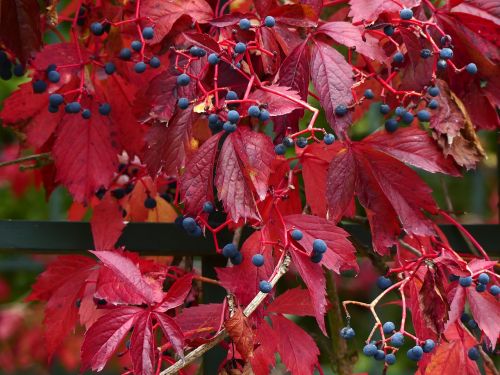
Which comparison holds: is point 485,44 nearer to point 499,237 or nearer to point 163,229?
point 499,237

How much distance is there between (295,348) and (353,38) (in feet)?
1.38

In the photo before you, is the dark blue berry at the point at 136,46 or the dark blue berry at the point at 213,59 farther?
the dark blue berry at the point at 136,46

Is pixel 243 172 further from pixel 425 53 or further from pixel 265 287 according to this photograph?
pixel 425 53

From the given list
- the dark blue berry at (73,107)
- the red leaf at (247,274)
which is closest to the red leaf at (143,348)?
the red leaf at (247,274)

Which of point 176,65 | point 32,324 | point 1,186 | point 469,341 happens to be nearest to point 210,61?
point 176,65

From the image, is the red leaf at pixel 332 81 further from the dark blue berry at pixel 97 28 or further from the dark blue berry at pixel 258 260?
the dark blue berry at pixel 97 28

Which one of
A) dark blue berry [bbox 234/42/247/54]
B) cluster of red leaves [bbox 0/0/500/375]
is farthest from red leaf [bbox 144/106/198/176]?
dark blue berry [bbox 234/42/247/54]

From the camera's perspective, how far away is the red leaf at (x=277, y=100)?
93 centimetres

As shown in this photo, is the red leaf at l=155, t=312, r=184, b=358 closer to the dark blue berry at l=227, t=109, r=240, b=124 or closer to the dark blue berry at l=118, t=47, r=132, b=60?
the dark blue berry at l=227, t=109, r=240, b=124

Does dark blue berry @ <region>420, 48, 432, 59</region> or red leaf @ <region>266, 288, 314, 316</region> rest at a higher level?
dark blue berry @ <region>420, 48, 432, 59</region>

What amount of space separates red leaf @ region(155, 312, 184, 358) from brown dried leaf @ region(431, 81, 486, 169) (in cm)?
44

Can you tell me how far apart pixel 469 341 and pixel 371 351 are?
0.27 m

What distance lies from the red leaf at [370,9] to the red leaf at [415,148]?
0.16 metres

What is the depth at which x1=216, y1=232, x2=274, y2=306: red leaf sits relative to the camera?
3.28 ft
